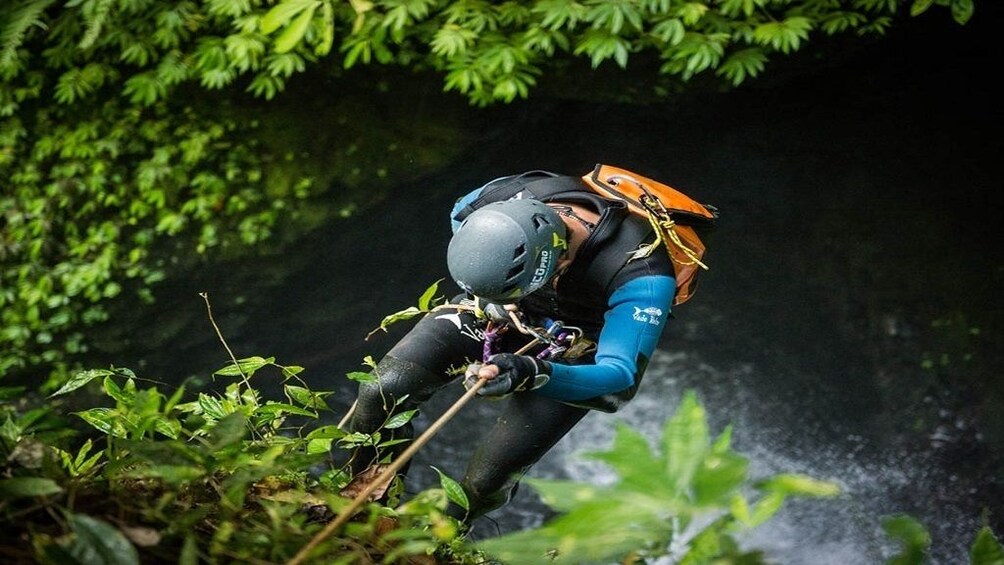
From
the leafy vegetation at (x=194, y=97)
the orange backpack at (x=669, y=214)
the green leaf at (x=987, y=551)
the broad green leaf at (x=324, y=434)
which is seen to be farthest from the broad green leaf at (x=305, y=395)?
the leafy vegetation at (x=194, y=97)

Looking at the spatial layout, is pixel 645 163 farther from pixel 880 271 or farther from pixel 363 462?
pixel 363 462

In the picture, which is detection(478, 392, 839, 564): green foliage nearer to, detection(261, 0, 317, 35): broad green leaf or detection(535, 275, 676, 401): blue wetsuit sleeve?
detection(261, 0, 317, 35): broad green leaf

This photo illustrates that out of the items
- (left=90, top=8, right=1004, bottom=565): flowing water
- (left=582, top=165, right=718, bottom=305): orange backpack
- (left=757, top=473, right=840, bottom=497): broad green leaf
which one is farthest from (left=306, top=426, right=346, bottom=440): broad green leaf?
(left=90, top=8, right=1004, bottom=565): flowing water

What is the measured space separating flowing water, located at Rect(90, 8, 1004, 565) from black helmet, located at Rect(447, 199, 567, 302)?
1.85 metres

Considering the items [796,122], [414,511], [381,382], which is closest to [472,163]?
[796,122]

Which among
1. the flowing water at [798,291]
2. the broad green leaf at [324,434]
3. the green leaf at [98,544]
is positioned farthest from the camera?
the flowing water at [798,291]

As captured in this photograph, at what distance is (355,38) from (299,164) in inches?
50.0

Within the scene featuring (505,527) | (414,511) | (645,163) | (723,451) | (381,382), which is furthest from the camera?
(645,163)

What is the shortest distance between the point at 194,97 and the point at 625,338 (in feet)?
17.3

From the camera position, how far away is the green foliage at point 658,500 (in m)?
1.05

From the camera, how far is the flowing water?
4406mm

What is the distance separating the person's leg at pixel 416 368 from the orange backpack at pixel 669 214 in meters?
0.72

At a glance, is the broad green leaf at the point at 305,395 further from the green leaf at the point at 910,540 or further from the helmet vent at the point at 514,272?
the green leaf at the point at 910,540

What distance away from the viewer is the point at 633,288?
108 inches
